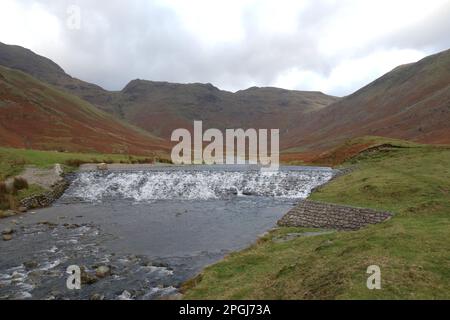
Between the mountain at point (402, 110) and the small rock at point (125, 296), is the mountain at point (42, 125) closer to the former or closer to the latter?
the small rock at point (125, 296)

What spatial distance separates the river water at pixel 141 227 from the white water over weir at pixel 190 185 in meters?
0.11

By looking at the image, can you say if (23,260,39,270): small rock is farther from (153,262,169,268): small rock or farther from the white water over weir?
the white water over weir

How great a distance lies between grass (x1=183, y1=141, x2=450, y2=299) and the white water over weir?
16.8m

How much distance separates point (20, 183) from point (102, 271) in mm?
24887

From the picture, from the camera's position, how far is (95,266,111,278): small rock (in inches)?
712

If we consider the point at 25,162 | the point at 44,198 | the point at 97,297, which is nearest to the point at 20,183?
the point at 44,198

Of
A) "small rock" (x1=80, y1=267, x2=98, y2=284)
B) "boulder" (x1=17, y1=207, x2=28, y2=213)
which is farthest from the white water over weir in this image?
"small rock" (x1=80, y1=267, x2=98, y2=284)

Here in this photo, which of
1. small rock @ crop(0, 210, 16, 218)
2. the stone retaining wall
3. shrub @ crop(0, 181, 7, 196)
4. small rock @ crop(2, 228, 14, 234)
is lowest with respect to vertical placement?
small rock @ crop(2, 228, 14, 234)

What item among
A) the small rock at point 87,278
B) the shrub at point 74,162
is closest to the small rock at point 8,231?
the small rock at point 87,278

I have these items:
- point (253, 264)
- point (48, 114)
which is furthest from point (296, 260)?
point (48, 114)

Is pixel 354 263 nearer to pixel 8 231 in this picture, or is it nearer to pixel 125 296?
pixel 125 296

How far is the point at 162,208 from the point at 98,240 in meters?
11.6

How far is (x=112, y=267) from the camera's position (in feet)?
63.7

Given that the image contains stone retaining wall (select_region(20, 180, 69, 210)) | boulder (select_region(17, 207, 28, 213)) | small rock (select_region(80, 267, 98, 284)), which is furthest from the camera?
stone retaining wall (select_region(20, 180, 69, 210))
